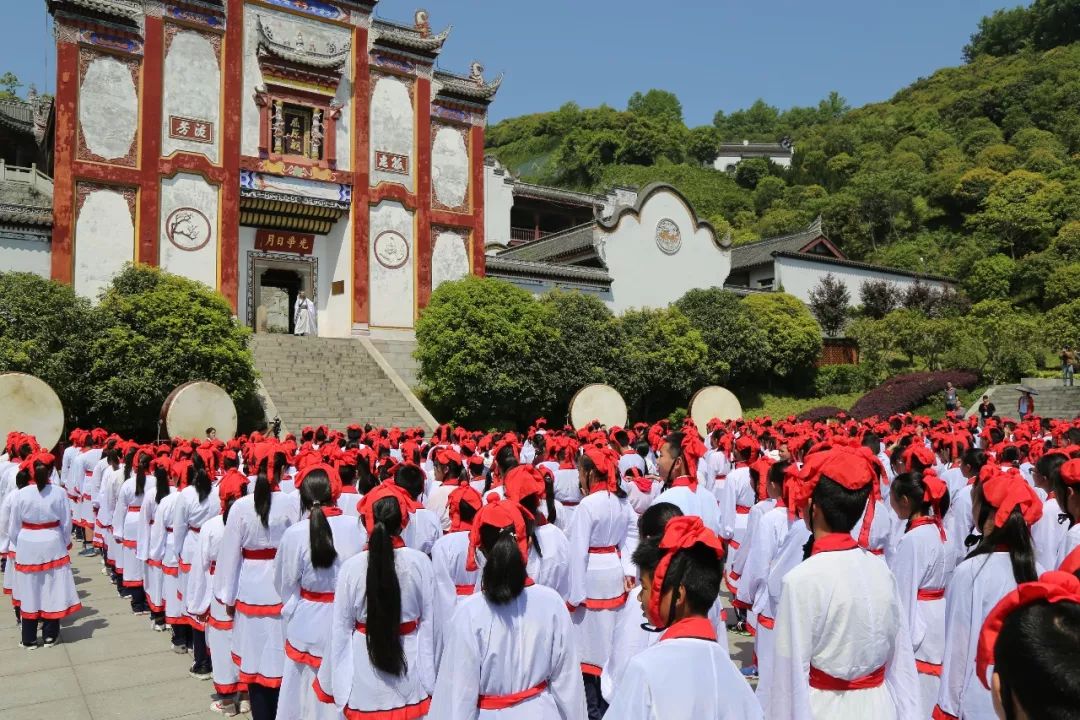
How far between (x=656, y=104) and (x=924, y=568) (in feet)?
274

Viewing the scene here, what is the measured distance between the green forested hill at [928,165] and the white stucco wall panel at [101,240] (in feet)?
113

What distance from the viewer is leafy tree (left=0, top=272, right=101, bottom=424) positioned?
16.5 m

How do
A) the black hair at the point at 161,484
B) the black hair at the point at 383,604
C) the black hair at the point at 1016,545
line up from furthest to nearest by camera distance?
the black hair at the point at 161,484, the black hair at the point at 383,604, the black hair at the point at 1016,545

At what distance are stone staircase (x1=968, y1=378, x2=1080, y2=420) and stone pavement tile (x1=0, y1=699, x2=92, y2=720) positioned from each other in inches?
879

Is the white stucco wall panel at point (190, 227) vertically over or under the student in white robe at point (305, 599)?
over

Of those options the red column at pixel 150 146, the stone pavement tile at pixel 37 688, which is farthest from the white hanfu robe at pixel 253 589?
the red column at pixel 150 146

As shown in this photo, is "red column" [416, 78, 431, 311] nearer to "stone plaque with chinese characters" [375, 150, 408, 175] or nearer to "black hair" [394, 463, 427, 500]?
"stone plaque with chinese characters" [375, 150, 408, 175]

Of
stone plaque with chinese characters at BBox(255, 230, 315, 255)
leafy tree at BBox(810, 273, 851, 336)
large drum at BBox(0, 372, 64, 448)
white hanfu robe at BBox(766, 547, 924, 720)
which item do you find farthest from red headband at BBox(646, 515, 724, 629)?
leafy tree at BBox(810, 273, 851, 336)

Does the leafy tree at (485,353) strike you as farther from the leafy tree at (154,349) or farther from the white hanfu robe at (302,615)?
the white hanfu robe at (302,615)

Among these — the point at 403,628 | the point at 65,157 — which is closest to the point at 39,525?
the point at 403,628

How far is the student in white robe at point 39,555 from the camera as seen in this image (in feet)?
25.9

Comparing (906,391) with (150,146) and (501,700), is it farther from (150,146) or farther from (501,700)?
(501,700)

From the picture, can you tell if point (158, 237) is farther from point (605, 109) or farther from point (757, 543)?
→ point (605, 109)

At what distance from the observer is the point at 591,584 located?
598cm
